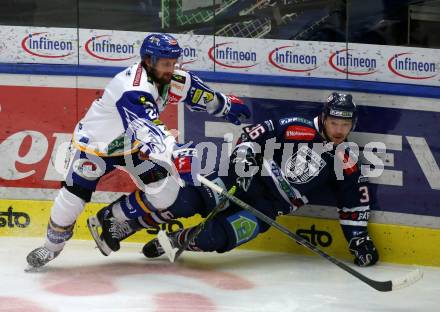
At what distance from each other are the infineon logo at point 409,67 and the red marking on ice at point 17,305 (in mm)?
2103

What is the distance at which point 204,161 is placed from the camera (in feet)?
16.3

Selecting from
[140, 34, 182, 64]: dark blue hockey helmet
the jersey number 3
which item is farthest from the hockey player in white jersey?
the jersey number 3

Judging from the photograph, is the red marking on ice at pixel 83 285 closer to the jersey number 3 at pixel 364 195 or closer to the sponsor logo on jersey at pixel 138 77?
the sponsor logo on jersey at pixel 138 77

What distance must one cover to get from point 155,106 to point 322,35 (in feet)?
3.78

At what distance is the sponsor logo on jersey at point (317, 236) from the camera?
4.88 m

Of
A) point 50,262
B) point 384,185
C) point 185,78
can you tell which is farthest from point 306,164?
point 50,262

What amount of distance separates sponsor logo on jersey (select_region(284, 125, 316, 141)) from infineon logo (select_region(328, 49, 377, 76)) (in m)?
0.39

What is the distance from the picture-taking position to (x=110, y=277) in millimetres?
4395

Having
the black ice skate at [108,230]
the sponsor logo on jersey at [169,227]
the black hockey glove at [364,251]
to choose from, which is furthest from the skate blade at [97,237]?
the black hockey glove at [364,251]

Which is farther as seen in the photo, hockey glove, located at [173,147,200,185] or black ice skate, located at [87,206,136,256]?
black ice skate, located at [87,206,136,256]

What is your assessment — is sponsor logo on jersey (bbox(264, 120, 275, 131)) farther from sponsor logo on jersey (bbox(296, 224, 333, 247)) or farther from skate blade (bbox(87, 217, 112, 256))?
skate blade (bbox(87, 217, 112, 256))

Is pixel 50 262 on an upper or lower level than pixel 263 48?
lower

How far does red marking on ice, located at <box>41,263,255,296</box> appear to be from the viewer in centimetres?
418

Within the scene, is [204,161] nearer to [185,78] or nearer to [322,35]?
[185,78]
